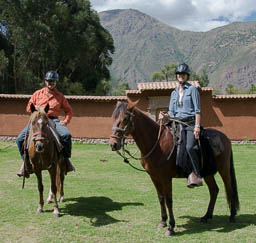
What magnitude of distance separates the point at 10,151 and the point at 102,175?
24.7 feet

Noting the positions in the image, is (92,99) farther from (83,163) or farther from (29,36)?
(29,36)

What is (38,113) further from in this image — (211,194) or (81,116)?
(81,116)

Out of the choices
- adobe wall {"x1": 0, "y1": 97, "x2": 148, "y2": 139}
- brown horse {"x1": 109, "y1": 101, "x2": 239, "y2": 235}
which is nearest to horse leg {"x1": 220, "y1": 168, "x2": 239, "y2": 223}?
brown horse {"x1": 109, "y1": 101, "x2": 239, "y2": 235}

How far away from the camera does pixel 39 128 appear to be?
5188 mm

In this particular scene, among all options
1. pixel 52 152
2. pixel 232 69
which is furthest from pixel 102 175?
pixel 232 69

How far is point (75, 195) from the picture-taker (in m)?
7.29

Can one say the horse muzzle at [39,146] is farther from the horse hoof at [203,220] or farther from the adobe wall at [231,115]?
the adobe wall at [231,115]

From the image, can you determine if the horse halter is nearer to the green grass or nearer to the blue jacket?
the blue jacket

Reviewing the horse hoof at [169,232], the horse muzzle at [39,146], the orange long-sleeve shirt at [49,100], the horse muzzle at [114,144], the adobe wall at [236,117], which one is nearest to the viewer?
the horse muzzle at [114,144]

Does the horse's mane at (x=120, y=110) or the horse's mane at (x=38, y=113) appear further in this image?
the horse's mane at (x=38, y=113)

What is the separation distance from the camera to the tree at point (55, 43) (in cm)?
2795

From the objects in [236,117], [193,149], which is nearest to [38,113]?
[193,149]

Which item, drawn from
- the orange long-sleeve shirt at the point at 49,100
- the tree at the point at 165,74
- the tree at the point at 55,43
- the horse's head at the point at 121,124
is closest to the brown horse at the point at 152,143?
the horse's head at the point at 121,124

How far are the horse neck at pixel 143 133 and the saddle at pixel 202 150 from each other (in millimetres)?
388
